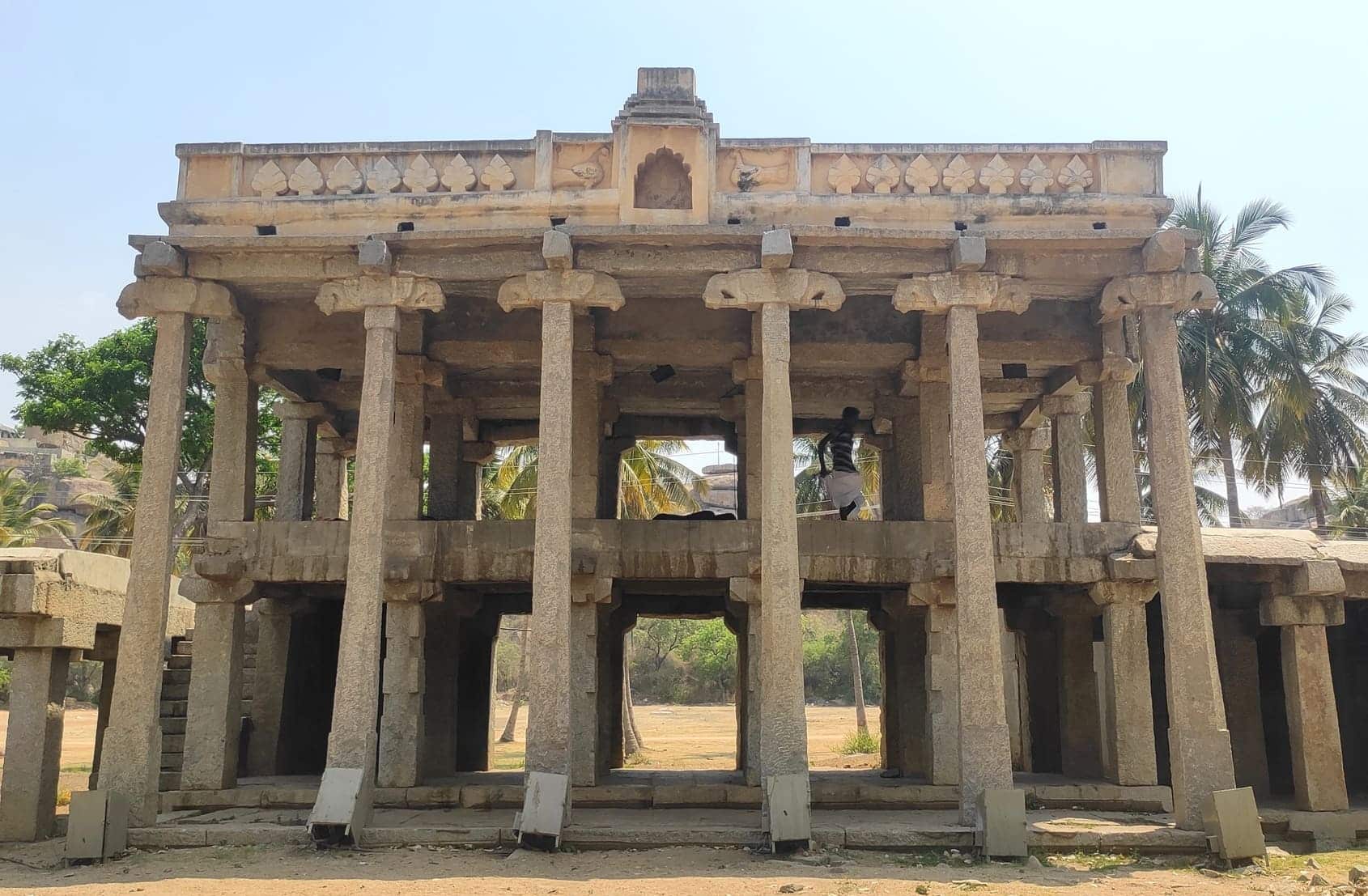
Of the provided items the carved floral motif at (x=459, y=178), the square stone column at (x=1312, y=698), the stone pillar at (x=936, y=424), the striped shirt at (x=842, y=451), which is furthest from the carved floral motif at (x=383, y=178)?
the square stone column at (x=1312, y=698)

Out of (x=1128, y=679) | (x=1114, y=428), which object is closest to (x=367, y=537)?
(x=1128, y=679)

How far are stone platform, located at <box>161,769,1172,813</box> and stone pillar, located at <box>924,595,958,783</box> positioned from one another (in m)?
0.28

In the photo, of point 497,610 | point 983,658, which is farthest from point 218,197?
point 983,658

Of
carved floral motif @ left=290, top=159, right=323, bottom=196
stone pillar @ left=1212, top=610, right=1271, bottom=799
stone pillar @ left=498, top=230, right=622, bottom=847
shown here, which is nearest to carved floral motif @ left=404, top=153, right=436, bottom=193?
carved floral motif @ left=290, top=159, right=323, bottom=196

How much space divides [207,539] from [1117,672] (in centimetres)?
1167

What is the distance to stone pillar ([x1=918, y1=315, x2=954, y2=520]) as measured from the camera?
1589 centimetres

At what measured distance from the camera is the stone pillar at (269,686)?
664 inches

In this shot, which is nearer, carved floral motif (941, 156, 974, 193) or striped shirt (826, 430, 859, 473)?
carved floral motif (941, 156, 974, 193)

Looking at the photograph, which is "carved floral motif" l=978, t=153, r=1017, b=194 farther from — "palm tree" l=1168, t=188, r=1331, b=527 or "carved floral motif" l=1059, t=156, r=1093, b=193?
"palm tree" l=1168, t=188, r=1331, b=527

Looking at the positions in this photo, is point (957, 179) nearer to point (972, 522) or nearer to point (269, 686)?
point (972, 522)

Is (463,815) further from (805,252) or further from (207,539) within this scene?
(805,252)

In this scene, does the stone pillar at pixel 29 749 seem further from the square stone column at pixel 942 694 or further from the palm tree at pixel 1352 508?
the palm tree at pixel 1352 508

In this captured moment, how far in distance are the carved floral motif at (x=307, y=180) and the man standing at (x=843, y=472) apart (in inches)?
292

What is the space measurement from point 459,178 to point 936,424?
7.13m
